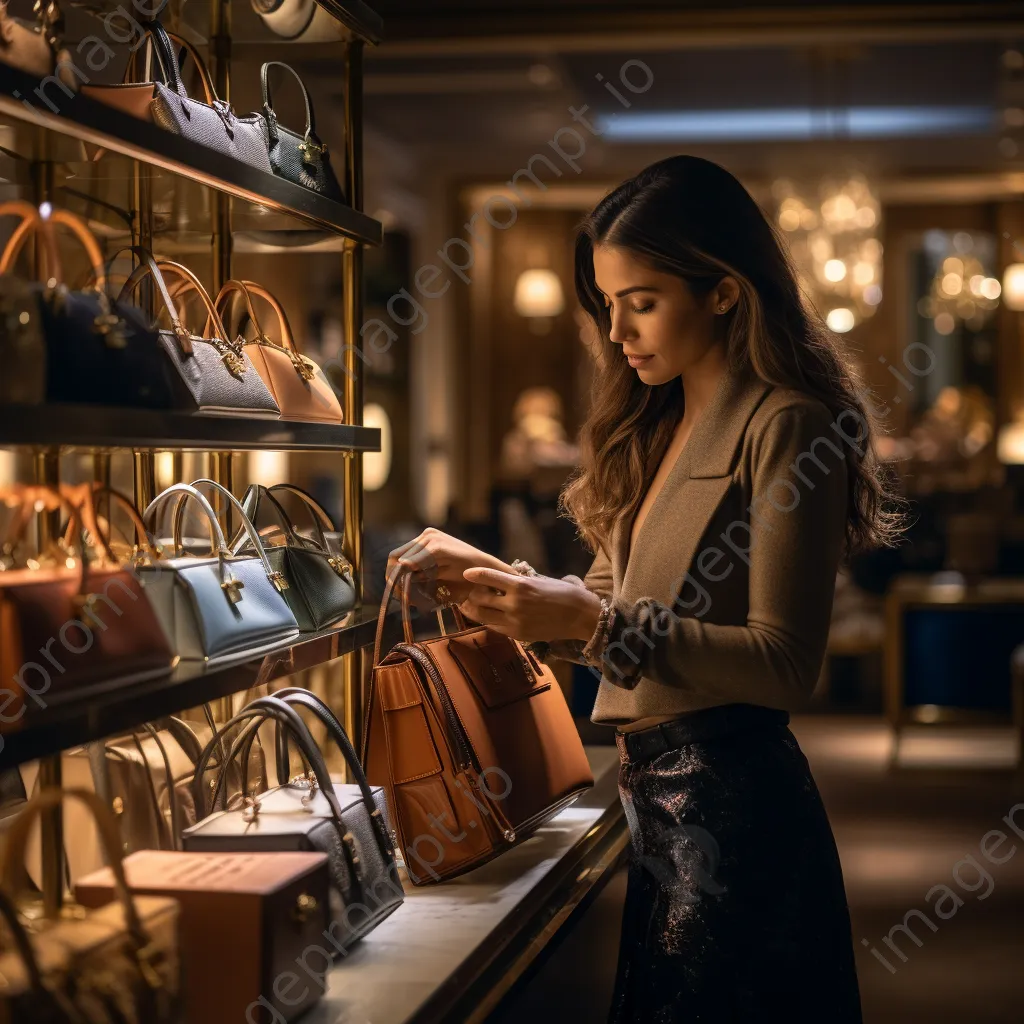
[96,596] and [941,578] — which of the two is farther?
[941,578]

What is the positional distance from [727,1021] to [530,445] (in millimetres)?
11038

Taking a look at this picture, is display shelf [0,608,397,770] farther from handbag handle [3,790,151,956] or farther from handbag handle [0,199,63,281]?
handbag handle [0,199,63,281]

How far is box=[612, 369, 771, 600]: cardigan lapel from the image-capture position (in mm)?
1750

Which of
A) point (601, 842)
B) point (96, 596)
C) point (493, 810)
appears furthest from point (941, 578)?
point (96, 596)

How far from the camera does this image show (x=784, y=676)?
5.42ft

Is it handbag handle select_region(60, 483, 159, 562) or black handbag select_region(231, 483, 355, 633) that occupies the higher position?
handbag handle select_region(60, 483, 159, 562)

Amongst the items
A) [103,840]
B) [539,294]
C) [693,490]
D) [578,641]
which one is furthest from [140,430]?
[539,294]

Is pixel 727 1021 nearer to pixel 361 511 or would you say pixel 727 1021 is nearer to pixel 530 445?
pixel 361 511

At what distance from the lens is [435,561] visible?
1.96 meters

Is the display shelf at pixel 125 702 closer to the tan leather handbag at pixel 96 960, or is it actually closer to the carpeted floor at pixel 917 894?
the tan leather handbag at pixel 96 960

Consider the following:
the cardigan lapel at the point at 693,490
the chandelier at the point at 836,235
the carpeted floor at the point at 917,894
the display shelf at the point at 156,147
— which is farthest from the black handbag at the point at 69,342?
the chandelier at the point at 836,235

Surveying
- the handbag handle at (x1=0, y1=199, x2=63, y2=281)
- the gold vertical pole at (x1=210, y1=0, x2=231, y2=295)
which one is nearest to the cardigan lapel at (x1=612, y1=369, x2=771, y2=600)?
the handbag handle at (x1=0, y1=199, x2=63, y2=281)

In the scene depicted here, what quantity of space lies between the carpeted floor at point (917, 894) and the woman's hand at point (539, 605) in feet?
1.73

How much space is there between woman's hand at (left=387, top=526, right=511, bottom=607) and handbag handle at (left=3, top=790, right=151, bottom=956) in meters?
0.77
